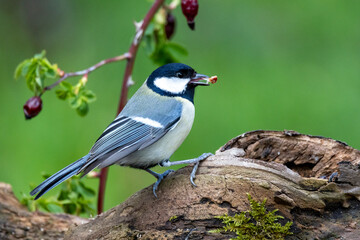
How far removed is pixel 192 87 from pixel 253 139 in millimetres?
550

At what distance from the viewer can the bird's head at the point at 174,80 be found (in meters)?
2.66

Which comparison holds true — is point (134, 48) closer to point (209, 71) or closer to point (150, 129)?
point (150, 129)

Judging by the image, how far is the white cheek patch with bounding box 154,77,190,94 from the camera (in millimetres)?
2682

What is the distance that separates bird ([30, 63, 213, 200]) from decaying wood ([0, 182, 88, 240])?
0.20m

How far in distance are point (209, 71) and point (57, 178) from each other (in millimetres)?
2561

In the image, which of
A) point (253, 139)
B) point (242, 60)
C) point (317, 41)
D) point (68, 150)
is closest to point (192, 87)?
point (253, 139)

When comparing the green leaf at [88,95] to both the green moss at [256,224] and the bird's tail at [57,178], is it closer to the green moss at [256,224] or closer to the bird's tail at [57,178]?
the bird's tail at [57,178]

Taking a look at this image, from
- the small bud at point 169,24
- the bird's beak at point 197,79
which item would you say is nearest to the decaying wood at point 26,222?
the bird's beak at point 197,79

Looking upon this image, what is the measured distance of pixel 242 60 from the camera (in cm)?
490

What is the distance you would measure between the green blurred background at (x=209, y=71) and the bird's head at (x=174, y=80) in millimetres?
1464

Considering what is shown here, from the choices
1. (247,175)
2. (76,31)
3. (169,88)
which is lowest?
(247,175)

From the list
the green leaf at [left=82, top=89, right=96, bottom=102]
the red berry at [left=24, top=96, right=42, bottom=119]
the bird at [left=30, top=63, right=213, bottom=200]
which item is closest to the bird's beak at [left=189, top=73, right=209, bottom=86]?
the bird at [left=30, top=63, right=213, bottom=200]

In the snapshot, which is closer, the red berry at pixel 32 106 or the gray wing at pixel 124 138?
the gray wing at pixel 124 138

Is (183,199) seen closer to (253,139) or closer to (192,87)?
(253,139)
